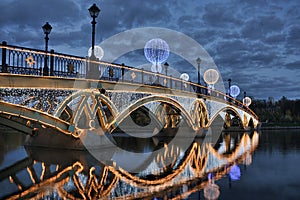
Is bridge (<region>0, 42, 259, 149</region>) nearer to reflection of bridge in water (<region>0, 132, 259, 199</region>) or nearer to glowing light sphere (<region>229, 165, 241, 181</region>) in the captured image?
reflection of bridge in water (<region>0, 132, 259, 199</region>)

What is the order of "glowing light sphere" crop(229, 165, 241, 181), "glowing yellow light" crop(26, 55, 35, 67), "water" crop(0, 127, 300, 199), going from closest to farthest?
"water" crop(0, 127, 300, 199) → "glowing light sphere" crop(229, 165, 241, 181) → "glowing yellow light" crop(26, 55, 35, 67)

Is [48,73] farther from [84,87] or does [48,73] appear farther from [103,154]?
[103,154]

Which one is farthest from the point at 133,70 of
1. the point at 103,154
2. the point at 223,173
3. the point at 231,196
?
the point at 231,196

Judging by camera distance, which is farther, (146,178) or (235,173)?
(235,173)

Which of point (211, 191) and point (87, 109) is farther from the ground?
point (87, 109)

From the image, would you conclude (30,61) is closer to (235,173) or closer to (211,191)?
(211,191)

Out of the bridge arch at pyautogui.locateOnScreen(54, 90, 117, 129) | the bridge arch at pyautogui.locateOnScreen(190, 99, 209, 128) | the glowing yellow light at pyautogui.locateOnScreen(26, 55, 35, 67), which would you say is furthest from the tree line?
the glowing yellow light at pyautogui.locateOnScreen(26, 55, 35, 67)

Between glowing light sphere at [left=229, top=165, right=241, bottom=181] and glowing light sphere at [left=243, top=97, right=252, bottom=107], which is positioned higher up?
glowing light sphere at [left=243, top=97, right=252, bottom=107]

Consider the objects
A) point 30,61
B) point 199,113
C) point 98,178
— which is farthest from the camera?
point 199,113

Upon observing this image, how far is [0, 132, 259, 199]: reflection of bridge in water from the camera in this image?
996 centimetres

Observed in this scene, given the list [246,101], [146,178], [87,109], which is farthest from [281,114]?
[146,178]

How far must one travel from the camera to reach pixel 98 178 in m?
12.4

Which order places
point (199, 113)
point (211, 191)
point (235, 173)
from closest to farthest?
point (211, 191) → point (235, 173) → point (199, 113)

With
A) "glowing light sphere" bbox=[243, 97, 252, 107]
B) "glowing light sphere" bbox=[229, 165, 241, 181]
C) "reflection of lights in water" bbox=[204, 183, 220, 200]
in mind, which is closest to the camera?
"reflection of lights in water" bbox=[204, 183, 220, 200]
